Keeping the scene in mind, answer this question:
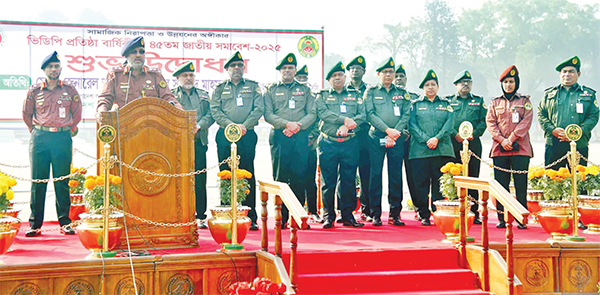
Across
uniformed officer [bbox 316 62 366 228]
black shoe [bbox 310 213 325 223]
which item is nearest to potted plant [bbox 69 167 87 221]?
black shoe [bbox 310 213 325 223]

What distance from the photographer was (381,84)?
6453mm

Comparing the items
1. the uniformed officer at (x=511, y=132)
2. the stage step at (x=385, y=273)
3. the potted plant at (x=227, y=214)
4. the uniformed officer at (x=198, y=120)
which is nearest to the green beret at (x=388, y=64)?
the uniformed officer at (x=511, y=132)

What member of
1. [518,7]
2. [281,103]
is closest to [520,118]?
[281,103]

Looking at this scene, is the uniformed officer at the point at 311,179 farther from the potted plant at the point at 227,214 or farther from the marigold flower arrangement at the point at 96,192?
the marigold flower arrangement at the point at 96,192

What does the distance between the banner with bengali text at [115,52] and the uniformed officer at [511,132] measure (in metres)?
2.87

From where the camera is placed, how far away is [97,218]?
14.9 ft

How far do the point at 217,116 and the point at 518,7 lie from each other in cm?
2778

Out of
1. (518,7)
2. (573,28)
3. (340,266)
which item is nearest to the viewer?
(340,266)

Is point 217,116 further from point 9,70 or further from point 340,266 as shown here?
point 9,70

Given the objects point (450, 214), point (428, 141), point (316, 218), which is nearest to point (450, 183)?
point (450, 214)

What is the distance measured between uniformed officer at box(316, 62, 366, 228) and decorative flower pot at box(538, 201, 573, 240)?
1.80m

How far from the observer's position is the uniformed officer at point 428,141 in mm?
6312

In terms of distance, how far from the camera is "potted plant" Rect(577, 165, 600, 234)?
5.95 meters

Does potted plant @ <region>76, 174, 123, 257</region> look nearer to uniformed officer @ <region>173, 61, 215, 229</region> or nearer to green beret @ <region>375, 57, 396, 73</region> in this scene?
uniformed officer @ <region>173, 61, 215, 229</region>
